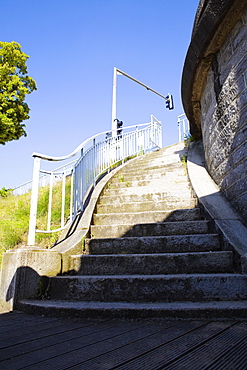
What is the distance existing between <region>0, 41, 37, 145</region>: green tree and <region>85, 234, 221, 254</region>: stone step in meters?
10.4

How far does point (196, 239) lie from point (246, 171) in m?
1.00

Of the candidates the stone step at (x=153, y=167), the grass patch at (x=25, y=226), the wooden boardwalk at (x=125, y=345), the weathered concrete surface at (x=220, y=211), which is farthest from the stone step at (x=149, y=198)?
the wooden boardwalk at (x=125, y=345)

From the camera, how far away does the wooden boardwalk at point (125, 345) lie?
144cm

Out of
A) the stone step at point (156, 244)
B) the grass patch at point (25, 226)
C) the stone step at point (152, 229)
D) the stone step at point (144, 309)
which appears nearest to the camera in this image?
the stone step at point (144, 309)

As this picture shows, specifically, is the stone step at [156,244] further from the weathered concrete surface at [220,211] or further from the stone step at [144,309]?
the stone step at [144,309]

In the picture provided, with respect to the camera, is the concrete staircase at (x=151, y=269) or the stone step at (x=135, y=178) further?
the stone step at (x=135, y=178)

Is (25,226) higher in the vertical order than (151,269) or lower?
higher

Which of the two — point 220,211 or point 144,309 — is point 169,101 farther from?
point 144,309

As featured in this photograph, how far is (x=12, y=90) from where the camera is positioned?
511 inches

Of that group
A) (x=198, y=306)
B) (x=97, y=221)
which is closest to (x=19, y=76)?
(x=97, y=221)

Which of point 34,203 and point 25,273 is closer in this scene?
point 25,273

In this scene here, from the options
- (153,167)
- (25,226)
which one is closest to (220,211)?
(153,167)

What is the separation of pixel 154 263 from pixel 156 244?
38 cm

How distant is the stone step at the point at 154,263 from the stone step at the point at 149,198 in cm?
146
